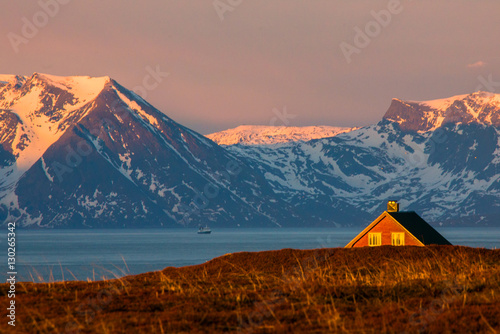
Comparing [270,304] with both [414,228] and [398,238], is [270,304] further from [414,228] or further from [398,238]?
[414,228]

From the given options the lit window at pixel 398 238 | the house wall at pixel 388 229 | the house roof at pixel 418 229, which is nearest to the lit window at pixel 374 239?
the house wall at pixel 388 229

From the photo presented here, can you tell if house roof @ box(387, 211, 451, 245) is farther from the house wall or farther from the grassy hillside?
the grassy hillside

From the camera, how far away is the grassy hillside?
16.9 m

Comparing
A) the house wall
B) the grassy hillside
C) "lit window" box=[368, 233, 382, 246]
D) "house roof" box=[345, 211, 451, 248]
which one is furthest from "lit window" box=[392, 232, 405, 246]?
the grassy hillside

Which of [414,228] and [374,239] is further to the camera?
[414,228]

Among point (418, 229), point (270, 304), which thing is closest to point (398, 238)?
point (418, 229)

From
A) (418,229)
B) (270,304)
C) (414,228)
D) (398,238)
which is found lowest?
(398,238)

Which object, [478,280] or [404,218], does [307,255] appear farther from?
[404,218]

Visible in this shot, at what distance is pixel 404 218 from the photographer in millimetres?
52438

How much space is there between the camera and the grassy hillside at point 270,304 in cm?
1688

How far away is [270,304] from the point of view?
19594 millimetres

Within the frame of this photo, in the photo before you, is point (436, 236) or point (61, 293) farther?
point (436, 236)

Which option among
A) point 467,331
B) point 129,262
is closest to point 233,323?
point 467,331

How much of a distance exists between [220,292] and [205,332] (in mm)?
5501
